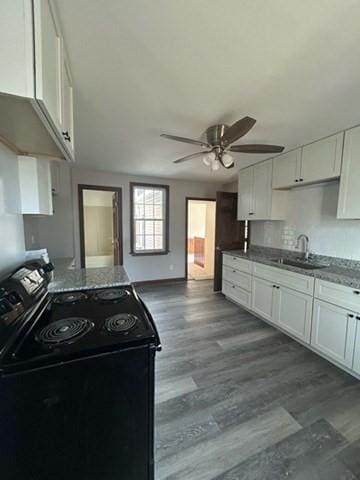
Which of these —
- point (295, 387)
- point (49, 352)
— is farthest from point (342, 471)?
point (49, 352)

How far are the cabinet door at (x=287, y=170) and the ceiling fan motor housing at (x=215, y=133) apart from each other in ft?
4.02

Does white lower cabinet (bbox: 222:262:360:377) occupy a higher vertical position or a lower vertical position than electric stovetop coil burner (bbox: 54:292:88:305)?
lower

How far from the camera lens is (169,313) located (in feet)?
10.7

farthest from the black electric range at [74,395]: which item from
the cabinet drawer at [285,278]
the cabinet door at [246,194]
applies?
the cabinet door at [246,194]

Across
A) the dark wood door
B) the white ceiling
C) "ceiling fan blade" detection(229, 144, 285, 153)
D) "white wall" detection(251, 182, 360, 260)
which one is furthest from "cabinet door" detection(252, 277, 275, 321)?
the white ceiling

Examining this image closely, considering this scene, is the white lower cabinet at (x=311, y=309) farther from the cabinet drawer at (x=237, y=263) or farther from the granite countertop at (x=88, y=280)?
the granite countertop at (x=88, y=280)

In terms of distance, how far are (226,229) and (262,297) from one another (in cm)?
168

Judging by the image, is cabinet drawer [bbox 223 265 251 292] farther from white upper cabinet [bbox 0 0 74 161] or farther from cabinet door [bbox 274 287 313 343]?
white upper cabinet [bbox 0 0 74 161]

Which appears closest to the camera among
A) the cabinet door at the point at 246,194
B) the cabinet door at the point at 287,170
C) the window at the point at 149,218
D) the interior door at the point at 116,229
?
the cabinet door at the point at 287,170

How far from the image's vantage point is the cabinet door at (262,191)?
329cm

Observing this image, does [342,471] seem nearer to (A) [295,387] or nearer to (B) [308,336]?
(A) [295,387]

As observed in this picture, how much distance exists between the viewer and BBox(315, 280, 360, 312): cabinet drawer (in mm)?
1910

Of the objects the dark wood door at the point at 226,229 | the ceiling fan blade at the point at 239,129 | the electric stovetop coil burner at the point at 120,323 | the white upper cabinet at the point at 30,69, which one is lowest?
the electric stovetop coil burner at the point at 120,323

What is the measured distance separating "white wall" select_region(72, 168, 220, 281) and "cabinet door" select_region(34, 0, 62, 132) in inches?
127
